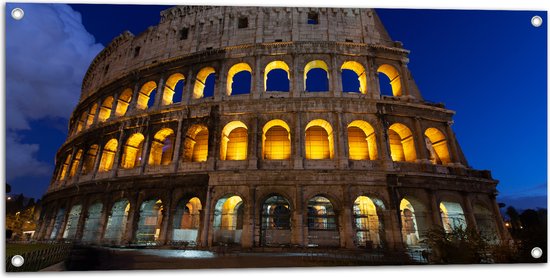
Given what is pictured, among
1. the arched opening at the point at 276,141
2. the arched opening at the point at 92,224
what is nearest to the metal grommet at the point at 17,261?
the arched opening at the point at 92,224

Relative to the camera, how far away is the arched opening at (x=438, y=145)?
1598 cm

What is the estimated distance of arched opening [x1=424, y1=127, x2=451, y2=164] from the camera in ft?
52.4

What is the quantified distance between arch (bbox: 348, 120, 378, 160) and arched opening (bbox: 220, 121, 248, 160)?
560cm

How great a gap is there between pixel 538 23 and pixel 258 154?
1084cm

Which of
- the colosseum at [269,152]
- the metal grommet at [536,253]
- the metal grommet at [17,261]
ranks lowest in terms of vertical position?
the metal grommet at [17,261]

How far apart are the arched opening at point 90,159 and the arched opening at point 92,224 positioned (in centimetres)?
303

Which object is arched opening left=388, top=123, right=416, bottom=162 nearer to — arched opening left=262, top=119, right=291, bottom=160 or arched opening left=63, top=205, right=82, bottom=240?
arched opening left=262, top=119, right=291, bottom=160

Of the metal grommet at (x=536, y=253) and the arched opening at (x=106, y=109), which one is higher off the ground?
the arched opening at (x=106, y=109)

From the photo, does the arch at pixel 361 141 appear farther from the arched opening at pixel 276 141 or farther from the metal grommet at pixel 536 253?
the metal grommet at pixel 536 253

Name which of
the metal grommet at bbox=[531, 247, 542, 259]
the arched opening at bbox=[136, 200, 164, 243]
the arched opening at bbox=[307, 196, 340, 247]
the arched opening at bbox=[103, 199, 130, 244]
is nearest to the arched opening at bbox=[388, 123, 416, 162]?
the arched opening at bbox=[307, 196, 340, 247]

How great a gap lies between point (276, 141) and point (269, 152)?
723 millimetres

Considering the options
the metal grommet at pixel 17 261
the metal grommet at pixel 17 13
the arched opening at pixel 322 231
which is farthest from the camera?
the arched opening at pixel 322 231

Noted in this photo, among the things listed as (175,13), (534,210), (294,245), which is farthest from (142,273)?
(175,13)

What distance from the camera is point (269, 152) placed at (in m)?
15.9
